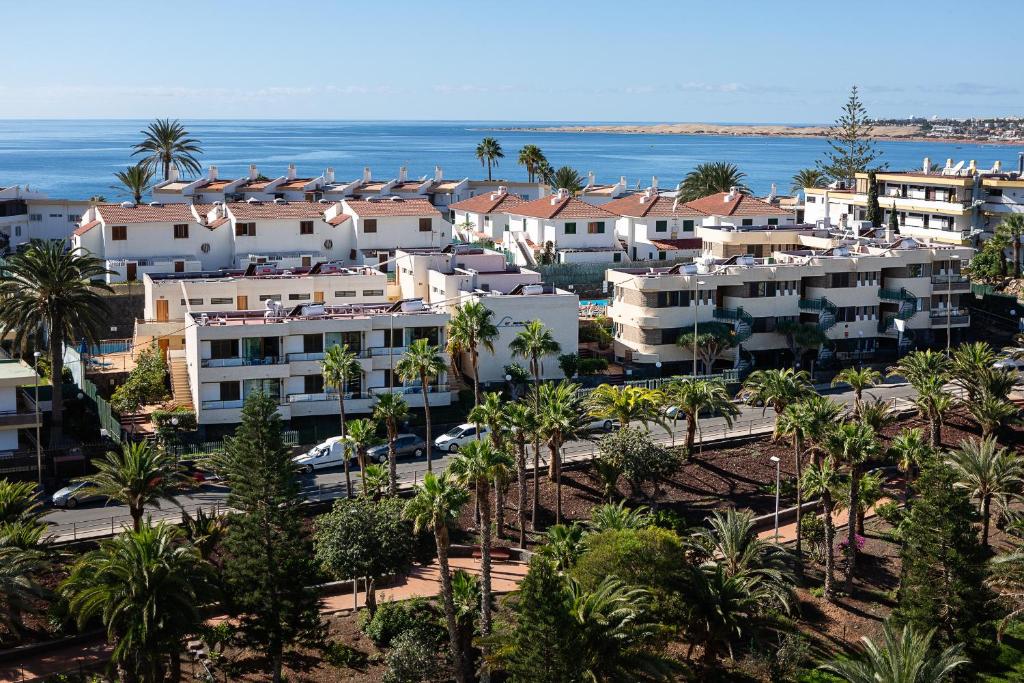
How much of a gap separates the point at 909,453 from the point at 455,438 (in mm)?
18199

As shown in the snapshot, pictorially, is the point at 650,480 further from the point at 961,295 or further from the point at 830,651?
the point at 961,295

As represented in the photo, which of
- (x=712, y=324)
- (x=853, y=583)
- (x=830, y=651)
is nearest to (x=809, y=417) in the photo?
(x=853, y=583)

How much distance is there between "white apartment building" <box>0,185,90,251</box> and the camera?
95.4 m

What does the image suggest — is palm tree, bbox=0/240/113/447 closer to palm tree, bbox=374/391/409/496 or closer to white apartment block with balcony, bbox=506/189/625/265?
palm tree, bbox=374/391/409/496

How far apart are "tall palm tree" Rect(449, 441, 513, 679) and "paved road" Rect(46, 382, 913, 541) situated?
33.6 ft

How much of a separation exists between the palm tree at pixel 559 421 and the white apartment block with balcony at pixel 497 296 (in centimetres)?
1372

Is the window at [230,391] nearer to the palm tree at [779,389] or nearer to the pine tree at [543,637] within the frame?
the palm tree at [779,389]

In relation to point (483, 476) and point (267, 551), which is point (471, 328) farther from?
point (267, 551)

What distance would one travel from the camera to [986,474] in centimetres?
4597

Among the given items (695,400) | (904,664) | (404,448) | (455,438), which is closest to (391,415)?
(404,448)

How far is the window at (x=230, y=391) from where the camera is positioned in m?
56.4

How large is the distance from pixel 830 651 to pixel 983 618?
4708 mm

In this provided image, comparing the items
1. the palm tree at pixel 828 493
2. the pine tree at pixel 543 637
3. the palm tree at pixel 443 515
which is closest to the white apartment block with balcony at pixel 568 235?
the palm tree at pixel 828 493

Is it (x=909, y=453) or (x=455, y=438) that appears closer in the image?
(x=909, y=453)
